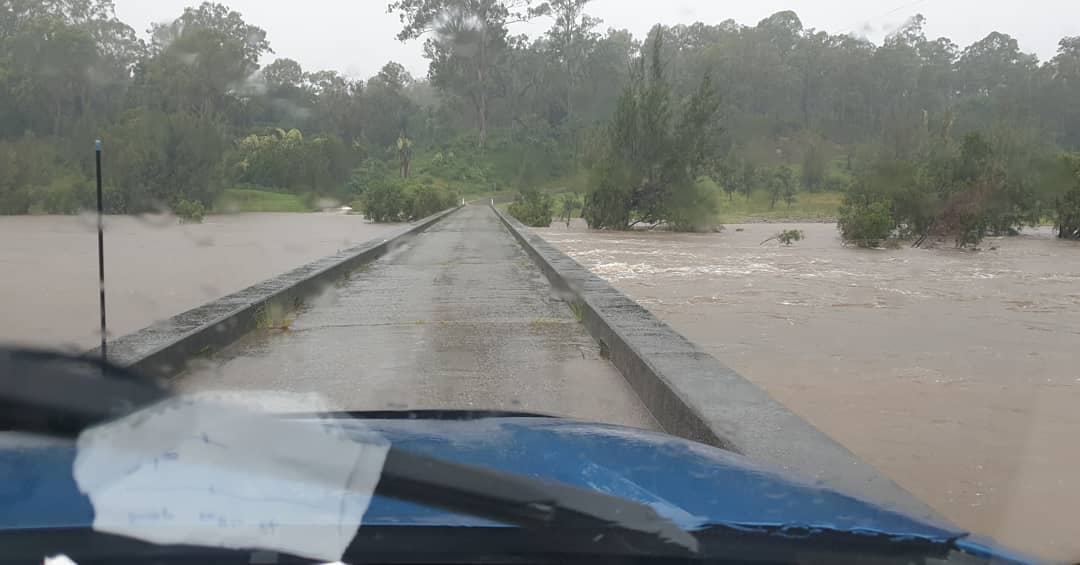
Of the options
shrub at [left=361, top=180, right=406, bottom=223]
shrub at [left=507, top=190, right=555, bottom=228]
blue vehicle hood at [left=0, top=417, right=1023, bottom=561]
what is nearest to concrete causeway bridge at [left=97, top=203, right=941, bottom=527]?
blue vehicle hood at [left=0, top=417, right=1023, bottom=561]

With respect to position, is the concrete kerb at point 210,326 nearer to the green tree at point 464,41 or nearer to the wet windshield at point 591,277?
the wet windshield at point 591,277

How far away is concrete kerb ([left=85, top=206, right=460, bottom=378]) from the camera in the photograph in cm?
549

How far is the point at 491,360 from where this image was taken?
652 centimetres

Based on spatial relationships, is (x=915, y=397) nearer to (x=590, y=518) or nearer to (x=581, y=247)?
(x=590, y=518)

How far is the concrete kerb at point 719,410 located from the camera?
126 inches

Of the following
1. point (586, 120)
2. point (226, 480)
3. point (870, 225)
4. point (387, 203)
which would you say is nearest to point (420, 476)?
point (226, 480)

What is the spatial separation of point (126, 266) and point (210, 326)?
769cm

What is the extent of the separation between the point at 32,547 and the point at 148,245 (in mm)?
16809

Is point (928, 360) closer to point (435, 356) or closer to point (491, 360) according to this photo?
point (491, 360)

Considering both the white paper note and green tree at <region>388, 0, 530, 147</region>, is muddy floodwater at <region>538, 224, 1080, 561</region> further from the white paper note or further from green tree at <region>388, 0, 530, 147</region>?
green tree at <region>388, 0, 530, 147</region>

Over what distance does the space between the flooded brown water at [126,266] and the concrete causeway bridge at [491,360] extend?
1046 millimetres

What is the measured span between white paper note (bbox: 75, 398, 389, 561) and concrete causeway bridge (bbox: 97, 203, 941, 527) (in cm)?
140

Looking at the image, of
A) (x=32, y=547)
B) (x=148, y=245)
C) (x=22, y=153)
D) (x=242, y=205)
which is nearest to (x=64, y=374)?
(x=32, y=547)

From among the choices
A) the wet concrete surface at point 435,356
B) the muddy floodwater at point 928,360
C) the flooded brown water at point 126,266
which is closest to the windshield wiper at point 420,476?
the flooded brown water at point 126,266
